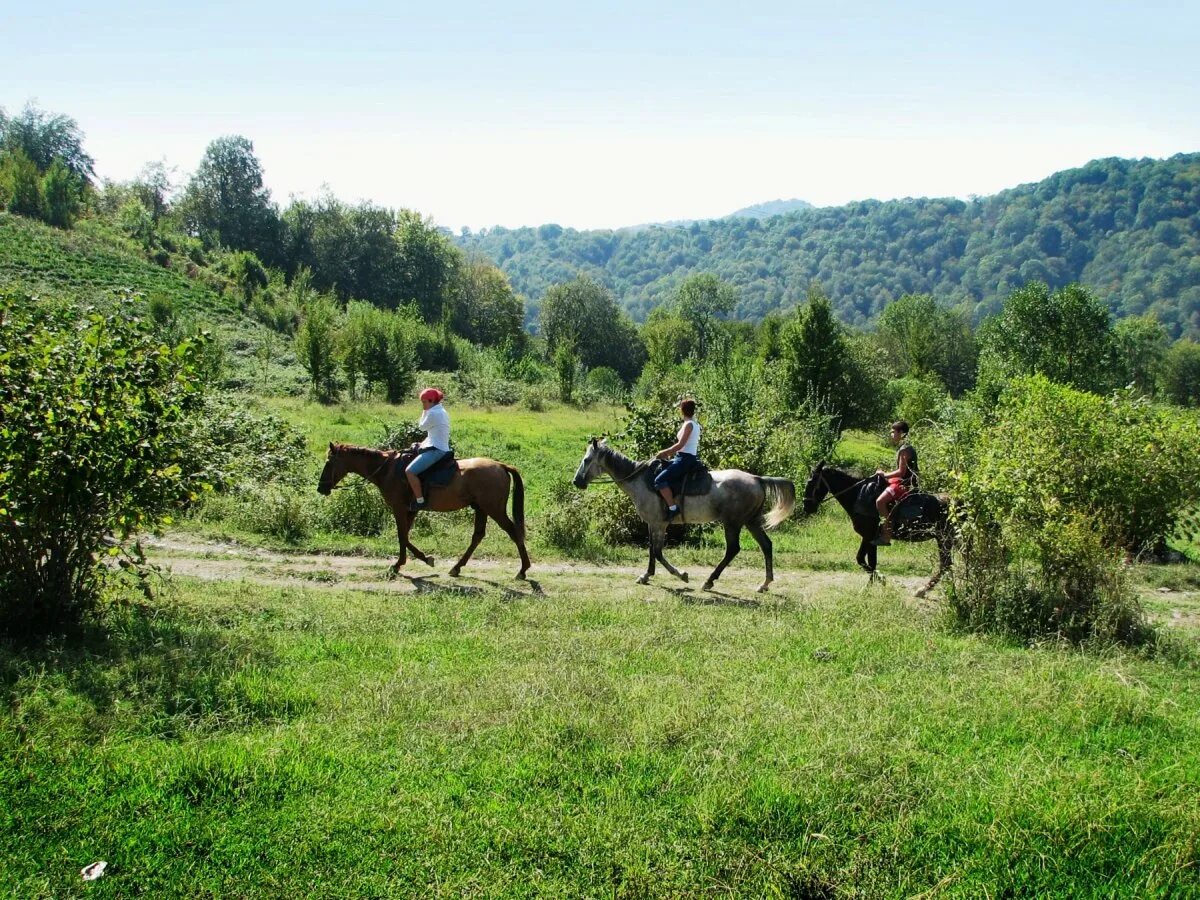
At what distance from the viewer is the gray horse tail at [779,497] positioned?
13164 millimetres

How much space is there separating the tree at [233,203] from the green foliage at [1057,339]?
69.4 m

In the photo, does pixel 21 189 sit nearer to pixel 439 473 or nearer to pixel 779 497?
pixel 439 473

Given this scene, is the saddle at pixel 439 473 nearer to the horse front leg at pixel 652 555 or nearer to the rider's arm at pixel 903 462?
the horse front leg at pixel 652 555

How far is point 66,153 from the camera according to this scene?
288 ft

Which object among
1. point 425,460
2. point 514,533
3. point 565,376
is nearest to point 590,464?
point 514,533

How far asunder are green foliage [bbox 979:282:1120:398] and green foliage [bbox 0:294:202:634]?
1967 inches

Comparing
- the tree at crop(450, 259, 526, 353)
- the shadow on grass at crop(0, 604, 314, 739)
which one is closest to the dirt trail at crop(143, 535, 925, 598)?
the shadow on grass at crop(0, 604, 314, 739)

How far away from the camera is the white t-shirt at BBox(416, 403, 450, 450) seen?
13188mm

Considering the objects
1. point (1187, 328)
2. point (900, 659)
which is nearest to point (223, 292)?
point (900, 659)

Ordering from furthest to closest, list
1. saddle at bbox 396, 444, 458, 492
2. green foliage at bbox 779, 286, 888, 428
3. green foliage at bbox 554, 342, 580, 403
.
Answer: green foliage at bbox 554, 342, 580, 403
green foliage at bbox 779, 286, 888, 428
saddle at bbox 396, 444, 458, 492

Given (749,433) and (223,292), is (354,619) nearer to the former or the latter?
(749,433)

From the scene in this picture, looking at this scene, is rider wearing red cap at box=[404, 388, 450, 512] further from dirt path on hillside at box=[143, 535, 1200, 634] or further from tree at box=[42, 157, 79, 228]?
tree at box=[42, 157, 79, 228]

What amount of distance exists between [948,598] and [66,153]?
341 feet

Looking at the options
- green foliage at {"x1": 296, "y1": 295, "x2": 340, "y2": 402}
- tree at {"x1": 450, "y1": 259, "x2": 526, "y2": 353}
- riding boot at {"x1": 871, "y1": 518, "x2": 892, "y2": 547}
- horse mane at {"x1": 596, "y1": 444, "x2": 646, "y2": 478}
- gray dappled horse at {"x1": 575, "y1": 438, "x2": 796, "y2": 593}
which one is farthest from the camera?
tree at {"x1": 450, "y1": 259, "x2": 526, "y2": 353}
